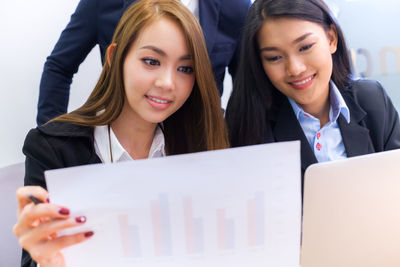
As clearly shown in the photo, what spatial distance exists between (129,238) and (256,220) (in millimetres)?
175

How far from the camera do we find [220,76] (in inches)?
50.8

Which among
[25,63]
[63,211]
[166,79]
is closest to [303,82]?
[166,79]

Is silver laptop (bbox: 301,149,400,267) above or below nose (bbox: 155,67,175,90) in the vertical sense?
below

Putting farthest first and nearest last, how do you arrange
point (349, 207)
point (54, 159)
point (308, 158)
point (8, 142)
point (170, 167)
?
point (8, 142) → point (308, 158) → point (54, 159) → point (349, 207) → point (170, 167)

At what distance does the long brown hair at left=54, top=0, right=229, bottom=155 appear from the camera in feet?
2.87

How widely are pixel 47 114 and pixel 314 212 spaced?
3.01ft

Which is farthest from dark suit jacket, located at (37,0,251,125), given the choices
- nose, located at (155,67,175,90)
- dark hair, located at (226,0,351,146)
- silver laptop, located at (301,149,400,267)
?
silver laptop, located at (301,149,400,267)

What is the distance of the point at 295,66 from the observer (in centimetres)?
96

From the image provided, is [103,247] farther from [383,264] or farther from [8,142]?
[8,142]

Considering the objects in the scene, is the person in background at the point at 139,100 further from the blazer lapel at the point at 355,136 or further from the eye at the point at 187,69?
the blazer lapel at the point at 355,136

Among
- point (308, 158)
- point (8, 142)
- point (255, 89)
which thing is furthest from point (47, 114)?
point (308, 158)

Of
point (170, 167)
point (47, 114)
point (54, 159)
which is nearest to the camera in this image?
point (170, 167)

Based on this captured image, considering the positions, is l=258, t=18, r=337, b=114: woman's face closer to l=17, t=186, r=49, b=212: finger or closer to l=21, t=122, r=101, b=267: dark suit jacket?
l=21, t=122, r=101, b=267: dark suit jacket

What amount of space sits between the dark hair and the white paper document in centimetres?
49
